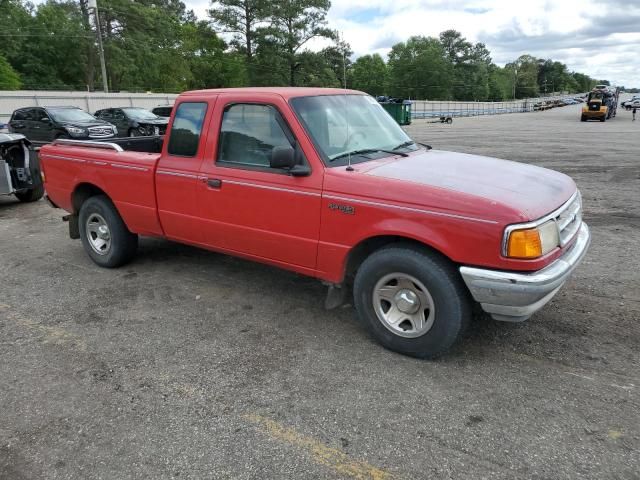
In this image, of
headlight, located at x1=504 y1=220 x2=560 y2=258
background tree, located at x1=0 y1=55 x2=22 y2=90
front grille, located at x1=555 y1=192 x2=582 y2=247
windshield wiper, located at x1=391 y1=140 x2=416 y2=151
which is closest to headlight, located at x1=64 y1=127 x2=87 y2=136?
windshield wiper, located at x1=391 y1=140 x2=416 y2=151

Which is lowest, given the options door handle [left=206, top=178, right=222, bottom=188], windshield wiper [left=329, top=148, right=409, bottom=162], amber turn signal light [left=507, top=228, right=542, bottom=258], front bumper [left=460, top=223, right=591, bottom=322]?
front bumper [left=460, top=223, right=591, bottom=322]

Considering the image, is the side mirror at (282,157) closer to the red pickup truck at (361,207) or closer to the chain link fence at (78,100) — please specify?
the red pickup truck at (361,207)

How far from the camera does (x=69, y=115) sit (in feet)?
61.4

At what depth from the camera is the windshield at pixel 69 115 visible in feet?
60.1

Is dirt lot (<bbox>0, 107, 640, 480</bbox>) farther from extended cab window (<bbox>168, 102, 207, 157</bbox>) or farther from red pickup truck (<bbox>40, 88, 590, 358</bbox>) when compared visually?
extended cab window (<bbox>168, 102, 207, 157</bbox>)

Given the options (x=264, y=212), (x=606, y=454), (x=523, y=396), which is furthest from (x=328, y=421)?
(x=264, y=212)

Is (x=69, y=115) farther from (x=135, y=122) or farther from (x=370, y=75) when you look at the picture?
(x=370, y=75)

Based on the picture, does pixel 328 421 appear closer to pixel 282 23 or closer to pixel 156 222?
pixel 156 222

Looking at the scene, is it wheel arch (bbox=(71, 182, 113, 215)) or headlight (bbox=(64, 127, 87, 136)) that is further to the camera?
headlight (bbox=(64, 127, 87, 136))

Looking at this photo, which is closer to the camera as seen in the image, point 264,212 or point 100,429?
point 100,429

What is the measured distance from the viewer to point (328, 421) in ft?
9.90

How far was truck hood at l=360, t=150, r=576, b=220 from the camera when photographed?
3.25m

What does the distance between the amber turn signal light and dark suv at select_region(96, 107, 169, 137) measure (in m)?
20.0

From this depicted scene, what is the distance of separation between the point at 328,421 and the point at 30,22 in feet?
207
